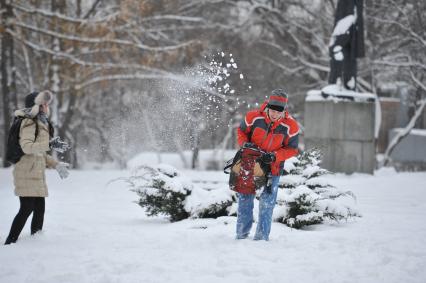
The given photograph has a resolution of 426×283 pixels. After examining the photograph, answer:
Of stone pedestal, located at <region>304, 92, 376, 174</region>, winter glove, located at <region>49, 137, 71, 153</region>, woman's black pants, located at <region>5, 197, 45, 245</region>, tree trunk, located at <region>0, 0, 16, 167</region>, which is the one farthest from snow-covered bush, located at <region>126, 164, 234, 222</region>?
tree trunk, located at <region>0, 0, 16, 167</region>

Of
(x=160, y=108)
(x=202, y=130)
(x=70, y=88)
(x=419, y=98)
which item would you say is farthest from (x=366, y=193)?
(x=202, y=130)

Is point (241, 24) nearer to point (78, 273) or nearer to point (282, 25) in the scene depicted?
point (282, 25)

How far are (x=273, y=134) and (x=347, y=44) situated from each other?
27.1ft

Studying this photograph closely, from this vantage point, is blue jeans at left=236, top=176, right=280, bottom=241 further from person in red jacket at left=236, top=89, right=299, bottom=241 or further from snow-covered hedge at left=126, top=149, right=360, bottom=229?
snow-covered hedge at left=126, top=149, right=360, bottom=229

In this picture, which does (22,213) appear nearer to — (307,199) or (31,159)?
(31,159)

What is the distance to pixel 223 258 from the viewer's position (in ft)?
15.8

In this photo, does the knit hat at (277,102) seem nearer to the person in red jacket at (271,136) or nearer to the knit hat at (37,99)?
the person in red jacket at (271,136)

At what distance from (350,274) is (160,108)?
23293 millimetres

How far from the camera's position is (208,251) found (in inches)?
203

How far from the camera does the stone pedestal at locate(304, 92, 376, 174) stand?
41.9 feet

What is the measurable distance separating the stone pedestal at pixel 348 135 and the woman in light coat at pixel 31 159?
815 cm

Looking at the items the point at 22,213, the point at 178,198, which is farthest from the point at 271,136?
the point at 22,213

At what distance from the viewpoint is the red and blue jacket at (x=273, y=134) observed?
5.46 m

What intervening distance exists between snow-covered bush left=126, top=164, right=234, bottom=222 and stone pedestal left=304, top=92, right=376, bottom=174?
6.19m
